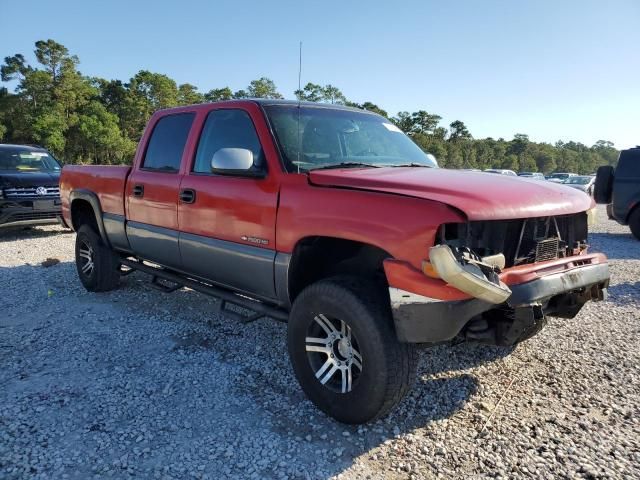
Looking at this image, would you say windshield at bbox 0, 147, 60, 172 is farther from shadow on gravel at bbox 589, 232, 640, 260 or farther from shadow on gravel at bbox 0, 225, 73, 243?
shadow on gravel at bbox 589, 232, 640, 260

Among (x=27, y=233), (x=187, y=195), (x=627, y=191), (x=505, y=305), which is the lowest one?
(x=27, y=233)

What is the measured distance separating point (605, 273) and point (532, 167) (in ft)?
324

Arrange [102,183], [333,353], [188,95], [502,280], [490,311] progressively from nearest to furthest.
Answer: [502,280]
[490,311]
[333,353]
[102,183]
[188,95]

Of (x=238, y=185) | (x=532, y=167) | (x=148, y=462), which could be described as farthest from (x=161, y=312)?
(x=532, y=167)

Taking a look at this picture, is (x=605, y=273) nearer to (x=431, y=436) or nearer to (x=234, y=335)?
(x=431, y=436)

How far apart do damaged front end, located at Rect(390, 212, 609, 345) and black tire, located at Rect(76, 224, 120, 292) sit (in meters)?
4.06

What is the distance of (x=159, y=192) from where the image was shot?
4.22m

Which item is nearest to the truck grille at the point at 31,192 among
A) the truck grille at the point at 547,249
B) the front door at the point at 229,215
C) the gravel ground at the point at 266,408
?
the gravel ground at the point at 266,408

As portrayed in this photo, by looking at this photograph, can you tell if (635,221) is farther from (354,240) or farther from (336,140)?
(354,240)

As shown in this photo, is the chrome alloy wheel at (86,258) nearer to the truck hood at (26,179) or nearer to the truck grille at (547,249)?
the truck hood at (26,179)

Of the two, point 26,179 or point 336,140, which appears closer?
point 336,140

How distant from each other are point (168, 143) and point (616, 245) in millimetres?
9695

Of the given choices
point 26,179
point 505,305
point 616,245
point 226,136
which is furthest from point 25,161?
point 616,245

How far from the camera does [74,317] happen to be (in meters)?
4.73
